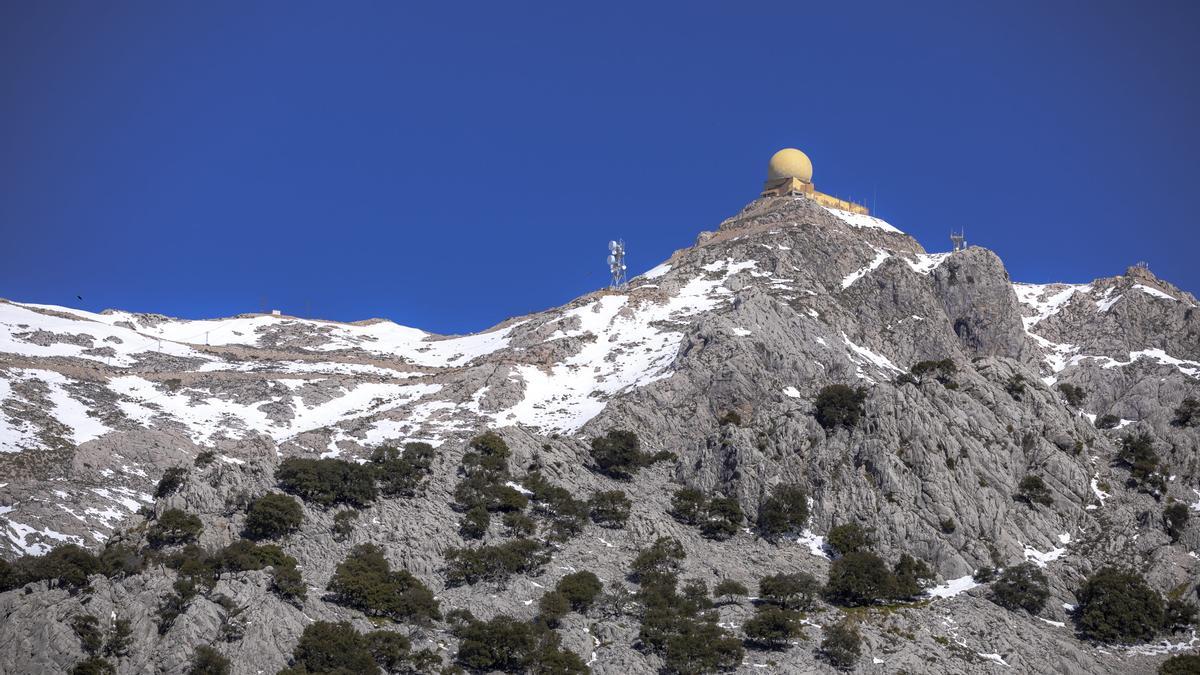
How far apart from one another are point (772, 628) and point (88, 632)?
42.9 metres

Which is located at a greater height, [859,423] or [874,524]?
[859,423]

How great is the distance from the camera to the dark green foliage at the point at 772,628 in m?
94.4

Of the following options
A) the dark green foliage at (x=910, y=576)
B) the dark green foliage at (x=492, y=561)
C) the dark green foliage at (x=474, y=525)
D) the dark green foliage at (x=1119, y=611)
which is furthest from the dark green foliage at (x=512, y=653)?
the dark green foliage at (x=1119, y=611)

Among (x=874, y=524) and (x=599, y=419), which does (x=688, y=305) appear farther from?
(x=874, y=524)

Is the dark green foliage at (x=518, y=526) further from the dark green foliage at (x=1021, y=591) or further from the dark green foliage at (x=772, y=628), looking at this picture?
the dark green foliage at (x=1021, y=591)

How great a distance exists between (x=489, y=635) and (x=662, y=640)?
37.0 feet

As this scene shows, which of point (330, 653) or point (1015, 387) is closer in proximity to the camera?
point (330, 653)

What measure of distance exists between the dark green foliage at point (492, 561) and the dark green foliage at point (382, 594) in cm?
372

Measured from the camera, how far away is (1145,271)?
593 feet

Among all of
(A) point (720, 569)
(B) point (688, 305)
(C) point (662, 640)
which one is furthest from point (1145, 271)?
(C) point (662, 640)

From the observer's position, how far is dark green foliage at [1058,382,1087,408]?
14238 cm

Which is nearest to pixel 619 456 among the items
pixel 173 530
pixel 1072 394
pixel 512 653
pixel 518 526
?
pixel 518 526

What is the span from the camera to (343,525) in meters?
104

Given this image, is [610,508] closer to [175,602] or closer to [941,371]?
[175,602]
